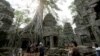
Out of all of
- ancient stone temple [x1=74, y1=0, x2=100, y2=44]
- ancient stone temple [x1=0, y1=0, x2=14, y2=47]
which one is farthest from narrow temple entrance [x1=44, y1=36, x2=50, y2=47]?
ancient stone temple [x1=0, y1=0, x2=14, y2=47]

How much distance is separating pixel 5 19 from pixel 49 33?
21.9ft

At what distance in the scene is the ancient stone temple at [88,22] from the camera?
1329 centimetres

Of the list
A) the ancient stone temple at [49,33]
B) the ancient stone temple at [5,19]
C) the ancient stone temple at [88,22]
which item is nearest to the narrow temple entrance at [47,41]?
the ancient stone temple at [49,33]

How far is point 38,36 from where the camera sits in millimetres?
16984

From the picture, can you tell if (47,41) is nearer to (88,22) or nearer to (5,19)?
(88,22)

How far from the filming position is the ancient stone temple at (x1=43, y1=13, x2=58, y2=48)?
59.4ft

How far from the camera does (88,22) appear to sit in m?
19.5

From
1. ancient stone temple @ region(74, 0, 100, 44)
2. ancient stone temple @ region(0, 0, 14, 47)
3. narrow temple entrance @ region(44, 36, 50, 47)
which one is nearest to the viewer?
ancient stone temple @ region(74, 0, 100, 44)

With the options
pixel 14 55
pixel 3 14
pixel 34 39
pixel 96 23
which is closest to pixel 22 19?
pixel 3 14

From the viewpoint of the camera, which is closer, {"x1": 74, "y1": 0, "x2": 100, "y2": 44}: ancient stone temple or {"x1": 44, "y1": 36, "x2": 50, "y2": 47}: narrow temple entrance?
{"x1": 74, "y1": 0, "x2": 100, "y2": 44}: ancient stone temple

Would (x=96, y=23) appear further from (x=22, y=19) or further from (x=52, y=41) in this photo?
(x=22, y=19)

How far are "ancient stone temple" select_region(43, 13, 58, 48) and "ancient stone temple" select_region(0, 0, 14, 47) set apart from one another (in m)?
5.15

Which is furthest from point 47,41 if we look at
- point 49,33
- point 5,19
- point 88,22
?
point 5,19

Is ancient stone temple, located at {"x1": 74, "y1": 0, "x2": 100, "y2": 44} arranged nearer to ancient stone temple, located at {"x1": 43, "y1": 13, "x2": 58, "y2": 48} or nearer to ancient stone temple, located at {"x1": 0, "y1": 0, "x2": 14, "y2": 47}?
ancient stone temple, located at {"x1": 43, "y1": 13, "x2": 58, "y2": 48}
